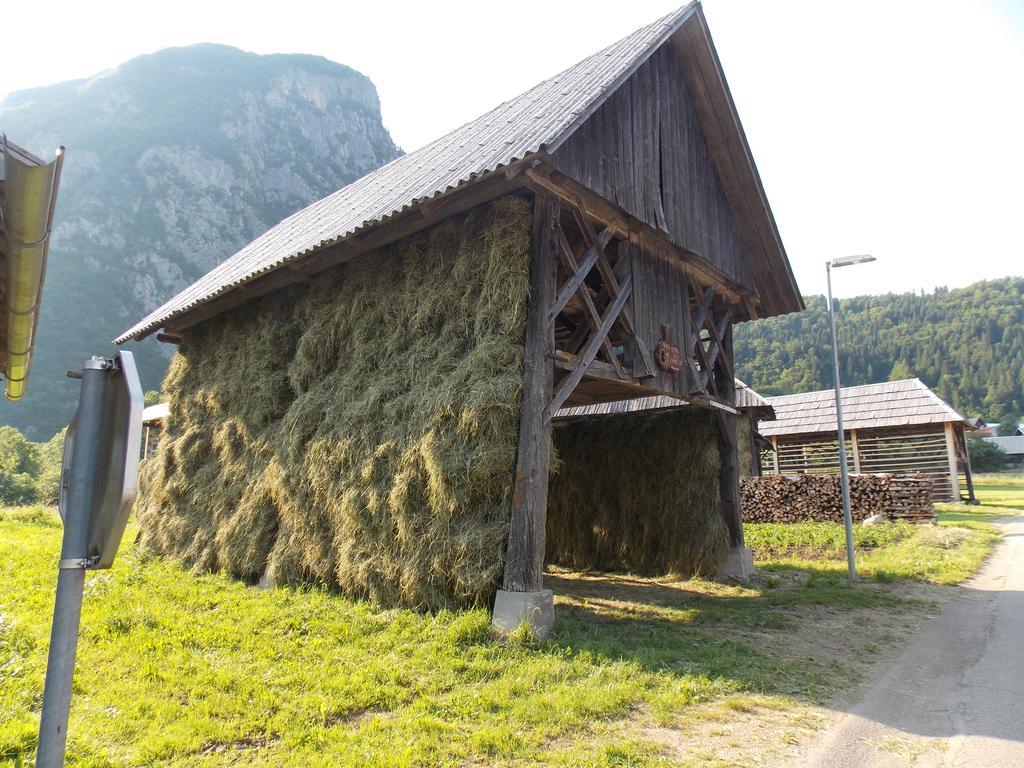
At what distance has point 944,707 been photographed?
4.52 metres

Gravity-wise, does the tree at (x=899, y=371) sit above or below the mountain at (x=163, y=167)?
below

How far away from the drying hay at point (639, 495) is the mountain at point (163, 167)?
49022mm

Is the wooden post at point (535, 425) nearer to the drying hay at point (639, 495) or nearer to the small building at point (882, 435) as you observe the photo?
the drying hay at point (639, 495)

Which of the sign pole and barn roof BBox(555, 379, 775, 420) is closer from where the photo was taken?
the sign pole

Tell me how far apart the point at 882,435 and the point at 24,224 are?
28.5 meters

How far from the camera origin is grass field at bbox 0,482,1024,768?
3.63 metres

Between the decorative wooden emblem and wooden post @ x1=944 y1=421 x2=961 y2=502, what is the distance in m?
19.9

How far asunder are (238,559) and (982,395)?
101 m

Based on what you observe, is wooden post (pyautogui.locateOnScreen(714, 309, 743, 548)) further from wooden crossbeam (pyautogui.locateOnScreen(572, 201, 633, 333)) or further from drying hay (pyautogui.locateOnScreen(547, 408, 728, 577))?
wooden crossbeam (pyautogui.locateOnScreen(572, 201, 633, 333))

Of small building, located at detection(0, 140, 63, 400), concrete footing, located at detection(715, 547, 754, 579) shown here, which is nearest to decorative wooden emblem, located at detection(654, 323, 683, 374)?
concrete footing, located at detection(715, 547, 754, 579)

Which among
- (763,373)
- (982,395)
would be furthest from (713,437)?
(982,395)

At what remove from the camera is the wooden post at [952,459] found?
76.5ft

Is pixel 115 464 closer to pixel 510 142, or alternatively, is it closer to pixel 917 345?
pixel 510 142

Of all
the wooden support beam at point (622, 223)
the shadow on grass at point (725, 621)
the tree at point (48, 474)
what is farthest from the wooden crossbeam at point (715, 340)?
the tree at point (48, 474)
